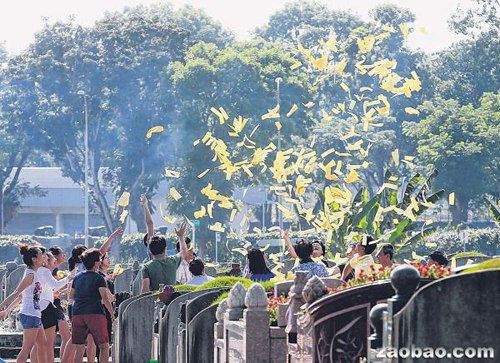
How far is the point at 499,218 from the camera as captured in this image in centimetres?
2647

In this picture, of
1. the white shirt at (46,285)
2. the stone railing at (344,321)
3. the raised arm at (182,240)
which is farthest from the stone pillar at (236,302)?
the raised arm at (182,240)

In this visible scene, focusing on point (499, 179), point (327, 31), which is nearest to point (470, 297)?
point (499, 179)

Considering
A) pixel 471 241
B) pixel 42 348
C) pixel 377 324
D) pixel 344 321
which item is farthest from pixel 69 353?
pixel 471 241

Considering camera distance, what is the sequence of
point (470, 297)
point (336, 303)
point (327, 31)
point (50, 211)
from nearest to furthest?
1. point (470, 297)
2. point (336, 303)
3. point (327, 31)
4. point (50, 211)

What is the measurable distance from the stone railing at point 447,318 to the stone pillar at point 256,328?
16.7 feet

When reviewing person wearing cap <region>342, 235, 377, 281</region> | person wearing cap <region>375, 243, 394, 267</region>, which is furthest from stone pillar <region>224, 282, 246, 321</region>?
person wearing cap <region>375, 243, 394, 267</region>

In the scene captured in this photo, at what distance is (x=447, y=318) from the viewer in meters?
8.56

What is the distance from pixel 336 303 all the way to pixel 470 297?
10.4 ft

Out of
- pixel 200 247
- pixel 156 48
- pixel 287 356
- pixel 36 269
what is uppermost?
pixel 156 48

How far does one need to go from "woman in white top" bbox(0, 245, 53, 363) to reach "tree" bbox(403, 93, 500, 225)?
164 feet

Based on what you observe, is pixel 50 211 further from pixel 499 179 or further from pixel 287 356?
pixel 287 356

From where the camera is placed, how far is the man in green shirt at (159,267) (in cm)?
1831

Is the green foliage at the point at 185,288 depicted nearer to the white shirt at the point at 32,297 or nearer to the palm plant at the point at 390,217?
the white shirt at the point at 32,297

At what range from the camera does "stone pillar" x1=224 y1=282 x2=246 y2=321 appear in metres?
15.1
